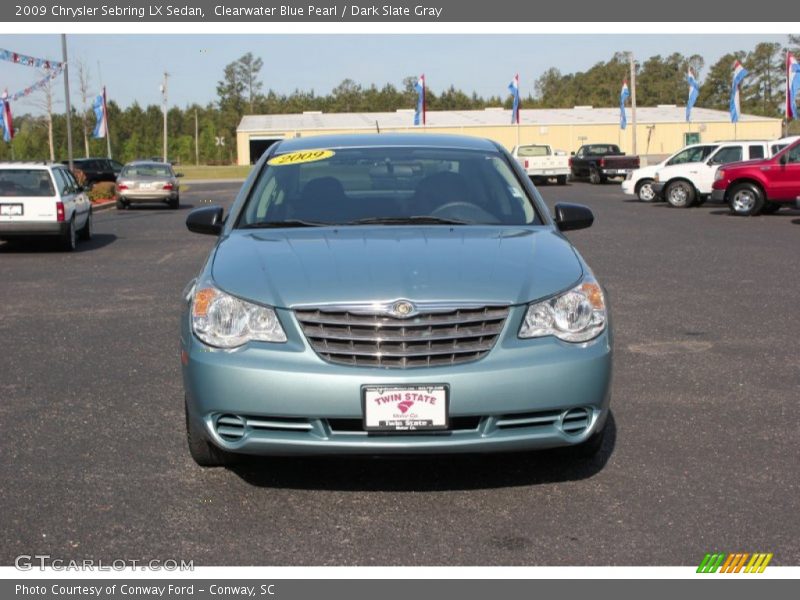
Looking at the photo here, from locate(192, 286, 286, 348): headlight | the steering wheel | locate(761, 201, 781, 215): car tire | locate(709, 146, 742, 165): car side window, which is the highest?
the steering wheel

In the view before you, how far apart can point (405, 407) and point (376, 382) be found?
0.51 ft

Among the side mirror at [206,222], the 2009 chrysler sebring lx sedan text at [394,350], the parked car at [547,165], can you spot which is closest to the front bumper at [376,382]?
the 2009 chrysler sebring lx sedan text at [394,350]

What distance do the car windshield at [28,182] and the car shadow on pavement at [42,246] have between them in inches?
42.2

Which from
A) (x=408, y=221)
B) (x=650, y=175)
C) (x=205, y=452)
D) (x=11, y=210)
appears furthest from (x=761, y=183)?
(x=205, y=452)

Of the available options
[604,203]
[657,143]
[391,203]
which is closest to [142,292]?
[391,203]

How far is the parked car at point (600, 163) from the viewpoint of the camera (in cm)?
4172

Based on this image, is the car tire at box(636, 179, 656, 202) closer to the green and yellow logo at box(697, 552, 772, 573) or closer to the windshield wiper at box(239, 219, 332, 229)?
the windshield wiper at box(239, 219, 332, 229)

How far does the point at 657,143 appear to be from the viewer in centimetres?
7962

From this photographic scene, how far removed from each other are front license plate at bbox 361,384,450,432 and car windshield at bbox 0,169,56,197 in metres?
14.0

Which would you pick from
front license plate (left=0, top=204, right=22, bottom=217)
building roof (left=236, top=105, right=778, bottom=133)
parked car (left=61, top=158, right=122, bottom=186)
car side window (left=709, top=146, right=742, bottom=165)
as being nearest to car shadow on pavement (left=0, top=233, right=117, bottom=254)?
front license plate (left=0, top=204, right=22, bottom=217)

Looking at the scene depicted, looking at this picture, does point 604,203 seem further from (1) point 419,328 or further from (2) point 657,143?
(2) point 657,143

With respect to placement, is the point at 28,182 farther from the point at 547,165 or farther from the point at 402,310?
the point at 547,165

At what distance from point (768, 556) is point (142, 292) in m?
9.12

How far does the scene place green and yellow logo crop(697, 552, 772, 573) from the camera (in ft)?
12.5
